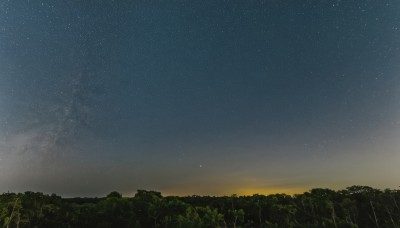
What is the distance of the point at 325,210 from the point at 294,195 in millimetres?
38805

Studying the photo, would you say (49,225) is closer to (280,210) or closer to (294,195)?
(280,210)

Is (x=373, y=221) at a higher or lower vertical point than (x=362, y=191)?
lower

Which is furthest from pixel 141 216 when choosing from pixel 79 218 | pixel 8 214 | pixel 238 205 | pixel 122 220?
pixel 238 205

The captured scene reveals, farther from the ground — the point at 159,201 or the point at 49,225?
the point at 159,201

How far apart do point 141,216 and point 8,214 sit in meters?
24.0

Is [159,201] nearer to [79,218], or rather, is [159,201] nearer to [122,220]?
[122,220]

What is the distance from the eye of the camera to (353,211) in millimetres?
69062

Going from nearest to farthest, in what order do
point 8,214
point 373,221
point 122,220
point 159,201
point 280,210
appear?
point 8,214 < point 122,220 < point 159,201 < point 373,221 < point 280,210

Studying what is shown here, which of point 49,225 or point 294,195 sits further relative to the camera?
point 294,195

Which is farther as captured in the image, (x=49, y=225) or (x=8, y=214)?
(x=49, y=225)

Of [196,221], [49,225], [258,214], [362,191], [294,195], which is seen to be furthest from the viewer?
[294,195]

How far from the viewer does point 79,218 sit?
52219mm

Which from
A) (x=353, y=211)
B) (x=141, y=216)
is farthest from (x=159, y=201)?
(x=353, y=211)

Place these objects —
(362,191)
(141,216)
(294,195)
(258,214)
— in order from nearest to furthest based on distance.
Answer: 1. (141,216)
2. (258,214)
3. (362,191)
4. (294,195)
